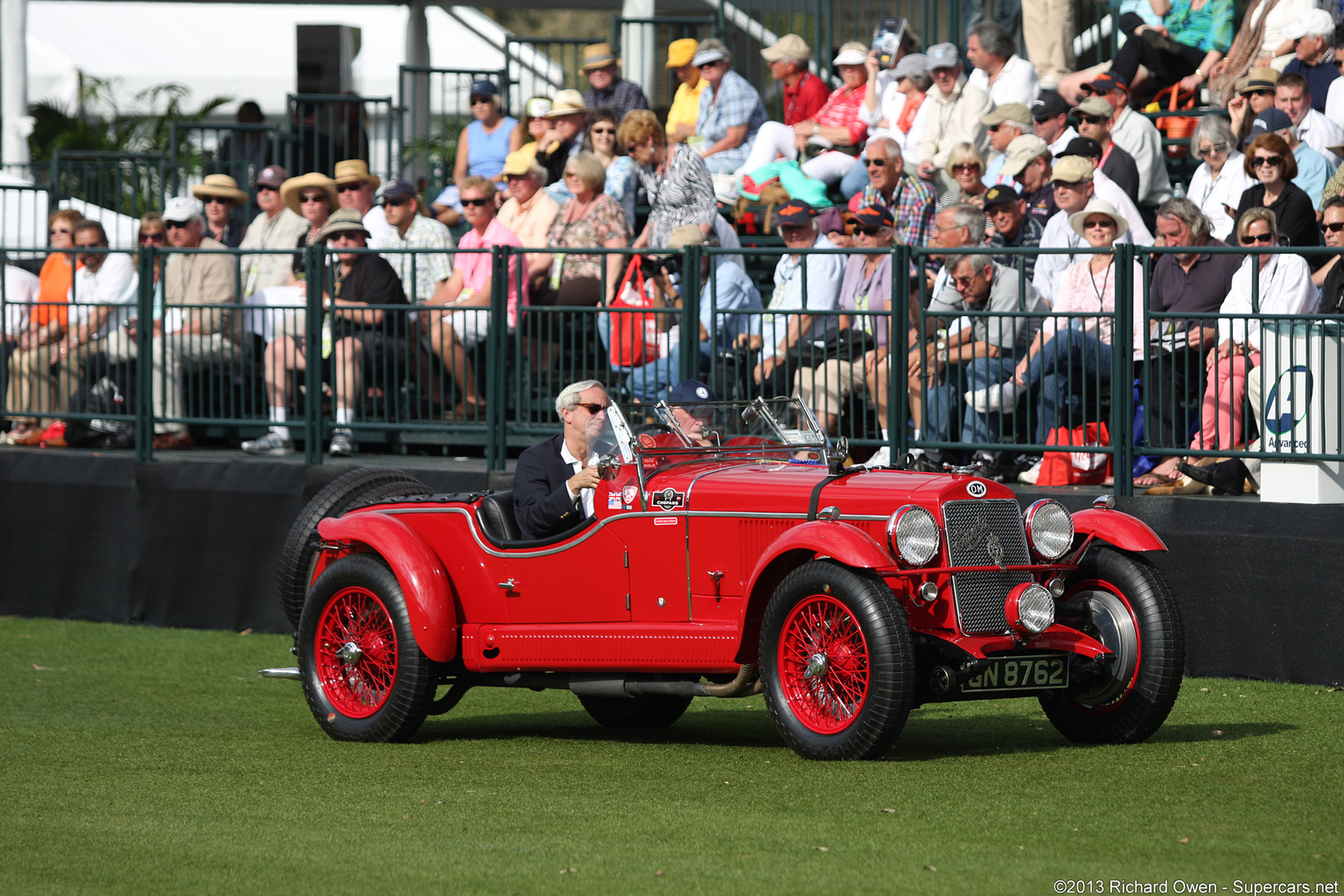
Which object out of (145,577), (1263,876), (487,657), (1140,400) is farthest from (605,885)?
(145,577)

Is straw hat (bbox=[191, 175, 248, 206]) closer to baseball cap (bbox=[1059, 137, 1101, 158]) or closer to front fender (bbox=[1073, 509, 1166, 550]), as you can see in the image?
baseball cap (bbox=[1059, 137, 1101, 158])

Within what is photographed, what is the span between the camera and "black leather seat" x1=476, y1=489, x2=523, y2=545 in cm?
837

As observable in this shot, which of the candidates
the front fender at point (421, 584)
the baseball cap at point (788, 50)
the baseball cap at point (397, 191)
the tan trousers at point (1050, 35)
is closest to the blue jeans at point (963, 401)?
the front fender at point (421, 584)

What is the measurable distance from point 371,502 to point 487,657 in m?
1.19

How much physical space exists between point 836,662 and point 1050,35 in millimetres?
10010

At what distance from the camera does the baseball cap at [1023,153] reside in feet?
42.1

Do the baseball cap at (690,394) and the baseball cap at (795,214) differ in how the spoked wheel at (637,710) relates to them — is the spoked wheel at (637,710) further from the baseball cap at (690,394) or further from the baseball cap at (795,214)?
the baseball cap at (795,214)

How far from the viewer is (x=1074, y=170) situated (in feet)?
39.6

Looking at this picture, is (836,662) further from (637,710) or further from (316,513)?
(316,513)

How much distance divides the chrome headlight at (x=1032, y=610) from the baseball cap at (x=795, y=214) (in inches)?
214

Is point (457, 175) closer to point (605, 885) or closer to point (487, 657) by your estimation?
point (487, 657)

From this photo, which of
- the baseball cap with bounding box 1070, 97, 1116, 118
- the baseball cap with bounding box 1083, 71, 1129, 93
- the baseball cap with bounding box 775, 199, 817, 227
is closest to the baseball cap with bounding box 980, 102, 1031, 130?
the baseball cap with bounding box 1083, 71, 1129, 93

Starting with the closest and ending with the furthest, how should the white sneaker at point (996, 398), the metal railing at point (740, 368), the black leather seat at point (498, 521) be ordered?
the black leather seat at point (498, 521) < the metal railing at point (740, 368) < the white sneaker at point (996, 398)

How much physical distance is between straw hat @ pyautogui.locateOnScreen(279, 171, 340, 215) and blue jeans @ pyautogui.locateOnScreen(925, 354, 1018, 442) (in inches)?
255
